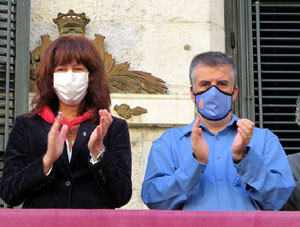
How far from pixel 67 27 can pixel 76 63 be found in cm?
189

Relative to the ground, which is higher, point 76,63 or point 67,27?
point 67,27

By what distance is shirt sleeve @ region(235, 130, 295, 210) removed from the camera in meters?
3.23

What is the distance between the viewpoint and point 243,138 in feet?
10.5

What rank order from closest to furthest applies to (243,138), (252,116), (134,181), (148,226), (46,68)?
(148,226)
(243,138)
(46,68)
(134,181)
(252,116)

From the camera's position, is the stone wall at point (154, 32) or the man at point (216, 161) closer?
the man at point (216, 161)

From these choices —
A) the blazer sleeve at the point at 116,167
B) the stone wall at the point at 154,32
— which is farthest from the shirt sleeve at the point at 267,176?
the stone wall at the point at 154,32

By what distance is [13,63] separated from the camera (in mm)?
5082

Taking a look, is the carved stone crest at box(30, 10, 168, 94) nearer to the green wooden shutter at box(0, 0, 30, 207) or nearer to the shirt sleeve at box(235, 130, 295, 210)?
the green wooden shutter at box(0, 0, 30, 207)

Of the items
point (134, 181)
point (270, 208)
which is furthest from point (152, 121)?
point (270, 208)

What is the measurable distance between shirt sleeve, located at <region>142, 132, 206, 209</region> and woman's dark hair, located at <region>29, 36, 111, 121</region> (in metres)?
0.35

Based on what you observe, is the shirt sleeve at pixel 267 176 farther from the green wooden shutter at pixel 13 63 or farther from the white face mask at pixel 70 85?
the green wooden shutter at pixel 13 63

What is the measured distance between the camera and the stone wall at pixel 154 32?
17.3 feet

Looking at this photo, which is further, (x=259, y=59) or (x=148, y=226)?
(x=259, y=59)

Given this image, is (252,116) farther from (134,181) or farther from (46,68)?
(46,68)
